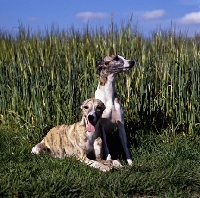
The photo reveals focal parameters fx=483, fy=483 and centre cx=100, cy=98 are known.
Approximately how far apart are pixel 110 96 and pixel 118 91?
125 cm

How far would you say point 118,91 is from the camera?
764 cm

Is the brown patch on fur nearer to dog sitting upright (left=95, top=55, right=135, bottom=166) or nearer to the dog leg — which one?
dog sitting upright (left=95, top=55, right=135, bottom=166)

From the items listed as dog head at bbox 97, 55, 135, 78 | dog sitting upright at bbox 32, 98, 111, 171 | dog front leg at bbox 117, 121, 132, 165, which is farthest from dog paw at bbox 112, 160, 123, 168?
dog head at bbox 97, 55, 135, 78

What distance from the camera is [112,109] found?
21.0 ft

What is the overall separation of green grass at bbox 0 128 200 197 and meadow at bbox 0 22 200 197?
18 millimetres

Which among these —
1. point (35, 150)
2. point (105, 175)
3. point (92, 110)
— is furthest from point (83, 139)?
point (105, 175)

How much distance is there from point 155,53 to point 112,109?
6.55 feet

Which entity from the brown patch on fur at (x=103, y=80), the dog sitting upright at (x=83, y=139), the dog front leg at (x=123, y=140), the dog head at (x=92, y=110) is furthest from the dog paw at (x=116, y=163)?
the brown patch on fur at (x=103, y=80)

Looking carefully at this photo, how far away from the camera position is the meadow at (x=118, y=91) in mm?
6230

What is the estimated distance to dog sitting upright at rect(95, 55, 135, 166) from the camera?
21.0ft

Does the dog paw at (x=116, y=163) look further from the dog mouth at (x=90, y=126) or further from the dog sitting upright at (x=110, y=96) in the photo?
the dog mouth at (x=90, y=126)

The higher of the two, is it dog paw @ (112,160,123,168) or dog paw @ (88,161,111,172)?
dog paw @ (88,161,111,172)

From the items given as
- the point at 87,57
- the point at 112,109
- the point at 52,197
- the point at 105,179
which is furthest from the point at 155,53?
the point at 52,197

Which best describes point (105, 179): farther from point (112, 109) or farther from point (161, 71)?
point (161, 71)
